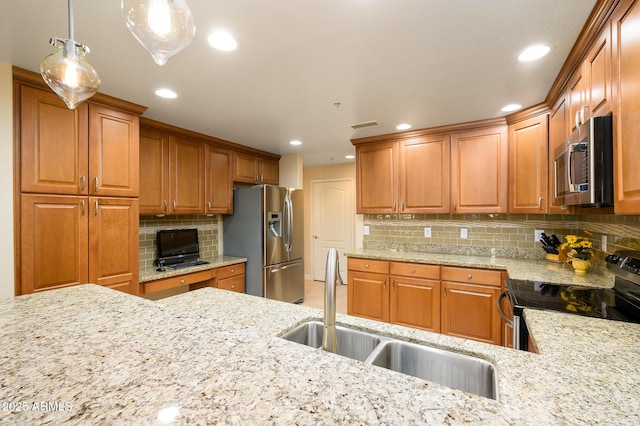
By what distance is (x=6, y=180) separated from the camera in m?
1.79

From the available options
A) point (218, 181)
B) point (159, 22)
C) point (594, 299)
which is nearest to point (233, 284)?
point (218, 181)

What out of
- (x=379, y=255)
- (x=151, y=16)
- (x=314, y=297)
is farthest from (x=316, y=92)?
(x=314, y=297)

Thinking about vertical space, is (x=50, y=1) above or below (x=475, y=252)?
above

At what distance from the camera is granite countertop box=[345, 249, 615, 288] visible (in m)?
2.01

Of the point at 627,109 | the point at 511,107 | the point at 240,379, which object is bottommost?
the point at 240,379

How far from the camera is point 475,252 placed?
125 inches

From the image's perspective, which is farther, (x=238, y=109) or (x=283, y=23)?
(x=238, y=109)

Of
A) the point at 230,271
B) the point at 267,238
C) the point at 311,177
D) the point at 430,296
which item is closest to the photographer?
the point at 430,296

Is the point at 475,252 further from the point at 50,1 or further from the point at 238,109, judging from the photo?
the point at 50,1

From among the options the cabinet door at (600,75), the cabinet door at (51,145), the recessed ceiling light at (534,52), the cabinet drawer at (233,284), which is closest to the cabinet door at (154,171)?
the cabinet door at (51,145)

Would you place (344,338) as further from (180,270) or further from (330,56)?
(180,270)

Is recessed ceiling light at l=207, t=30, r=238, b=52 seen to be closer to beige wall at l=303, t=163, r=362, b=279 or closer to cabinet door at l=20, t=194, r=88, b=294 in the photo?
cabinet door at l=20, t=194, r=88, b=294

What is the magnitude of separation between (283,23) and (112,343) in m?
1.48

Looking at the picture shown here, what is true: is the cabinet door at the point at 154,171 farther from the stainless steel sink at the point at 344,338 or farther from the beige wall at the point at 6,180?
the stainless steel sink at the point at 344,338
